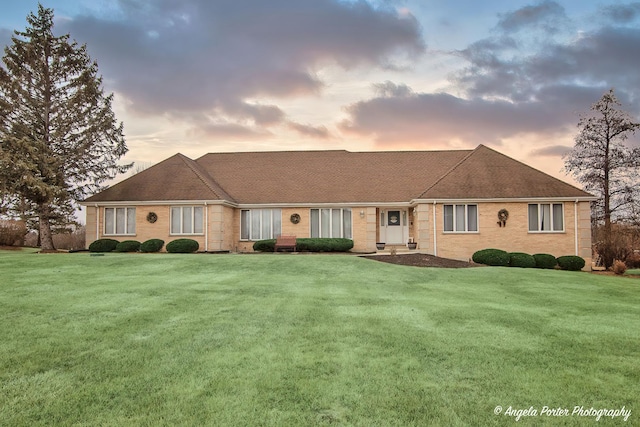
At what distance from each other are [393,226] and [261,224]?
8.35 meters

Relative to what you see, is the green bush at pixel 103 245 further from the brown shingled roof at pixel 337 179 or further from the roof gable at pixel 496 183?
the roof gable at pixel 496 183

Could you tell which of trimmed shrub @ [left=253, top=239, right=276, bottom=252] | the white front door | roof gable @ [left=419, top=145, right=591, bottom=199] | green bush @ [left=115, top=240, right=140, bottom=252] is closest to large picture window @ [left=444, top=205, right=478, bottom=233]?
roof gable @ [left=419, top=145, right=591, bottom=199]

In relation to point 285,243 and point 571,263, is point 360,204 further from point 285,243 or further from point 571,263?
point 571,263

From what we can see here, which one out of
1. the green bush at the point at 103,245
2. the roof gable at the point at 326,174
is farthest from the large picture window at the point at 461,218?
the green bush at the point at 103,245

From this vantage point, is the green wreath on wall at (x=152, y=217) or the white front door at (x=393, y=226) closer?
the green wreath on wall at (x=152, y=217)

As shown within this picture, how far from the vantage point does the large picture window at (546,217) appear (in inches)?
980

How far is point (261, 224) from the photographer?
28438mm

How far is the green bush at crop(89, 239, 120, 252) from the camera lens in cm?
2594

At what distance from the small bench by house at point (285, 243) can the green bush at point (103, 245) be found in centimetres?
928

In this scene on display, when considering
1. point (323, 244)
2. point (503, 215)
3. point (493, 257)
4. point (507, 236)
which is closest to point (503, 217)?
point (503, 215)

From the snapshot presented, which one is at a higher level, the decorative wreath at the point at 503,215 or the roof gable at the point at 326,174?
the roof gable at the point at 326,174

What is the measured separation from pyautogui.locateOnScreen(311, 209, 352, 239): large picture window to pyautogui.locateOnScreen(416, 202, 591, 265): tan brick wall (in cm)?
480

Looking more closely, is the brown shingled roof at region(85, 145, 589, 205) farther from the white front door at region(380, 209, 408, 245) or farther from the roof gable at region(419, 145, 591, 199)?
the white front door at region(380, 209, 408, 245)

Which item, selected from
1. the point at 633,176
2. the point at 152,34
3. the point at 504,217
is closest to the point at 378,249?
the point at 504,217
